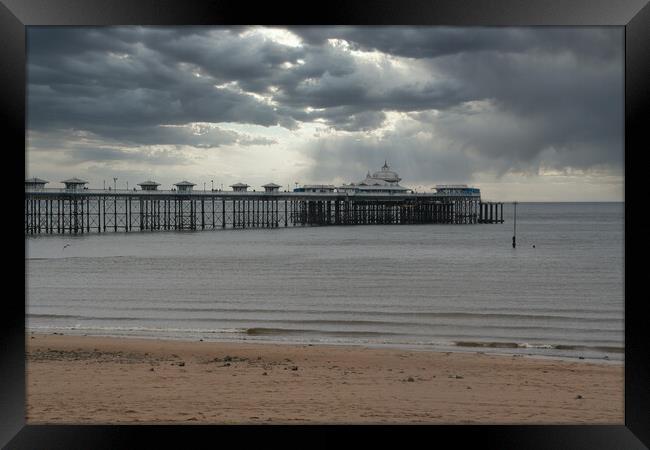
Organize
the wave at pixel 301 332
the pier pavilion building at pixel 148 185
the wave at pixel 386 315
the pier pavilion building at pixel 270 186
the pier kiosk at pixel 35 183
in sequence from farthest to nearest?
the pier pavilion building at pixel 270 186 < the pier pavilion building at pixel 148 185 < the pier kiosk at pixel 35 183 < the wave at pixel 386 315 < the wave at pixel 301 332

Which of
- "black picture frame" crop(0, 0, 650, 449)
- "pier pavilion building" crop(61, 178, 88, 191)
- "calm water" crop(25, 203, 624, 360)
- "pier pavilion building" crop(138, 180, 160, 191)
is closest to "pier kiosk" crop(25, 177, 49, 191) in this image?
"pier pavilion building" crop(61, 178, 88, 191)

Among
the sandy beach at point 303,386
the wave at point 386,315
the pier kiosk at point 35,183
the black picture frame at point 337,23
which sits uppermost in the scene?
the pier kiosk at point 35,183

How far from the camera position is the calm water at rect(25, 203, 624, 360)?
36.0ft

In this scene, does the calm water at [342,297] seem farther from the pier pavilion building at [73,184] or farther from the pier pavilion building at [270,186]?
the pier pavilion building at [270,186]

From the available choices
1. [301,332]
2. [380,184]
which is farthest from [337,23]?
[380,184]

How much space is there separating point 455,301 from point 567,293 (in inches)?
153

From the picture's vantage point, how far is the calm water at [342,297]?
11.0m

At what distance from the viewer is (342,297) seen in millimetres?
16359

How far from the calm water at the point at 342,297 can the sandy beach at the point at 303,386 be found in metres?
1.58

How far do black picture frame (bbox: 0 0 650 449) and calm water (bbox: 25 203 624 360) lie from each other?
5956mm

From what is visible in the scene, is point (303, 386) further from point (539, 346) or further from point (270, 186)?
point (270, 186)

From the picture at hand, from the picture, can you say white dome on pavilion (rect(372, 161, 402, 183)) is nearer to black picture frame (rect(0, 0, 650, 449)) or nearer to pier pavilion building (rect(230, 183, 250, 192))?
pier pavilion building (rect(230, 183, 250, 192))

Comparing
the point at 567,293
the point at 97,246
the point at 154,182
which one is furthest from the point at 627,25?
the point at 154,182

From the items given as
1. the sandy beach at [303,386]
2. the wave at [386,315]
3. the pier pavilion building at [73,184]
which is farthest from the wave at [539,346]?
the pier pavilion building at [73,184]
